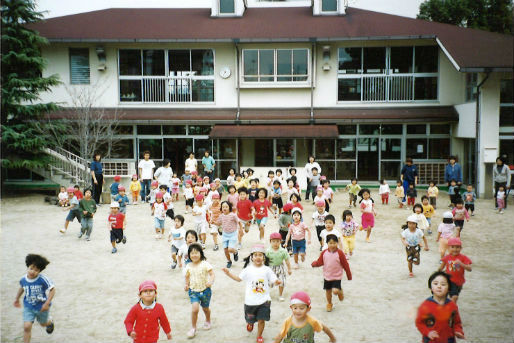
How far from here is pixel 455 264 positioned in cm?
650

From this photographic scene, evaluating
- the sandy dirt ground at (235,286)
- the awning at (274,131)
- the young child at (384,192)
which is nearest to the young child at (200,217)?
the sandy dirt ground at (235,286)

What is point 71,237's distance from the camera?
1230 cm

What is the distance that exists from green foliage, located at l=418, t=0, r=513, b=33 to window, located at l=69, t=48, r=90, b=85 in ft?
80.6

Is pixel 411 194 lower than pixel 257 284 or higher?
higher

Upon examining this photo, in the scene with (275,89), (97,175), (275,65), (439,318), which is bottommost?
(439,318)

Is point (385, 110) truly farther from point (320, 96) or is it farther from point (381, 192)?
point (381, 192)

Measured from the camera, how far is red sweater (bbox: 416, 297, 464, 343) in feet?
15.0

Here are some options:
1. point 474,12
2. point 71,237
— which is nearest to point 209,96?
point 71,237

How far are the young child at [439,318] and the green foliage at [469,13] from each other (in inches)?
1151

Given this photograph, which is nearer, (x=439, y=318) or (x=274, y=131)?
(x=439, y=318)

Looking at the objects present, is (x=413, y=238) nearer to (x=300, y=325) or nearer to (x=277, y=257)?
(x=277, y=257)

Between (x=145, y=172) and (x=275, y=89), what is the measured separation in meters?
7.65

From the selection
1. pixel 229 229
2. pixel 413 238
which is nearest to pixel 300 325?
pixel 413 238

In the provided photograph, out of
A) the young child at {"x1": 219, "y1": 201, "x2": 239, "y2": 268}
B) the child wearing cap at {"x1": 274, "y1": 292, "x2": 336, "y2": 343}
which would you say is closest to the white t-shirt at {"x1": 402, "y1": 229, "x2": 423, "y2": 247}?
the young child at {"x1": 219, "y1": 201, "x2": 239, "y2": 268}
